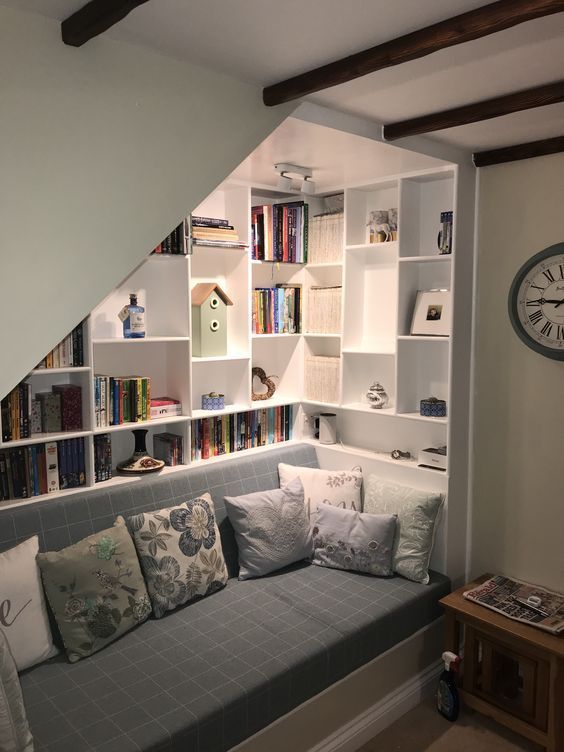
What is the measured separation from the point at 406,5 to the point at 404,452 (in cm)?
229

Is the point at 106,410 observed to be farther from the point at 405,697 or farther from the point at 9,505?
the point at 405,697

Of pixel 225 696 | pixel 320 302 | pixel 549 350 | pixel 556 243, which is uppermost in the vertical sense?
pixel 556 243

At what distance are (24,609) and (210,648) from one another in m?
0.69

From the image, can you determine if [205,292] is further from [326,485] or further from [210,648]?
[210,648]

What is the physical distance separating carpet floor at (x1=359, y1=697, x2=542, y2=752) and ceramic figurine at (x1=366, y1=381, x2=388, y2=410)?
1.47 m

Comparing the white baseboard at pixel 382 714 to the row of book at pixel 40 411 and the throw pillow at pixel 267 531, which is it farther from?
the row of book at pixel 40 411

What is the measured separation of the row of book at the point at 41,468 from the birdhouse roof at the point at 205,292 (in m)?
0.92

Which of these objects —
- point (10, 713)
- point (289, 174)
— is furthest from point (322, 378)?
point (10, 713)

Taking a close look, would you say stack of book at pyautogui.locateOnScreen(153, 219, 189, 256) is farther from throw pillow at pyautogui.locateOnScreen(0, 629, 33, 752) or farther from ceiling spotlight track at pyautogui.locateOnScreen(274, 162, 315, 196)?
throw pillow at pyautogui.locateOnScreen(0, 629, 33, 752)

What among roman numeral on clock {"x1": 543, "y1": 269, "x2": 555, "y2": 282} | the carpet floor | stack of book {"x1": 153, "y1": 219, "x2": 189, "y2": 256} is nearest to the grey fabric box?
the carpet floor

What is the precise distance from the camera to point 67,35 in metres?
1.61

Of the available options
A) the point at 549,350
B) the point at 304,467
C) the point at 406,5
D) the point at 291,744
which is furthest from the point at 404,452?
the point at 406,5

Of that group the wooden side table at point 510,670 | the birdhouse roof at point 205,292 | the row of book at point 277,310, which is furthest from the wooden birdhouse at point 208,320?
the wooden side table at point 510,670

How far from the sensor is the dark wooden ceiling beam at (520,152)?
9.18 ft
